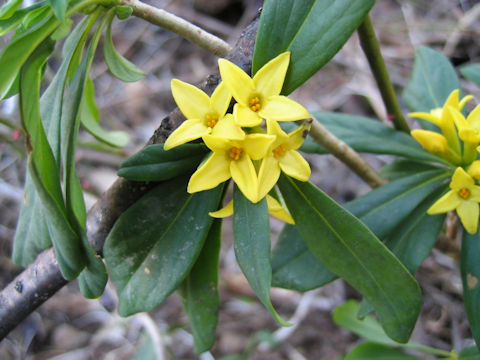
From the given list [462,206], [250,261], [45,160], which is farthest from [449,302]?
[45,160]

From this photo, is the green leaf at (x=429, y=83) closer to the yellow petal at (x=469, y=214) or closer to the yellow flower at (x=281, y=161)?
the yellow petal at (x=469, y=214)

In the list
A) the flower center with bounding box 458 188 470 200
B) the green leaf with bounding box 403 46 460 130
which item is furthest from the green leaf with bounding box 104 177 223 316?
the green leaf with bounding box 403 46 460 130

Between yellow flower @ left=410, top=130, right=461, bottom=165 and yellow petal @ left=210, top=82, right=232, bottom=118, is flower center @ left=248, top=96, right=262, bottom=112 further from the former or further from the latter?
yellow flower @ left=410, top=130, right=461, bottom=165

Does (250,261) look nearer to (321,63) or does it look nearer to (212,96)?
(212,96)

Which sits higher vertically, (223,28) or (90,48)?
(90,48)

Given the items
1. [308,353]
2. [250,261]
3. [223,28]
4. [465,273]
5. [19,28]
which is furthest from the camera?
[223,28]

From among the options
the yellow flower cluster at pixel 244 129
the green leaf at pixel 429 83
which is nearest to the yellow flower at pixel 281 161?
the yellow flower cluster at pixel 244 129

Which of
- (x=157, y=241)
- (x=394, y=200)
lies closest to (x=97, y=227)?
(x=157, y=241)
